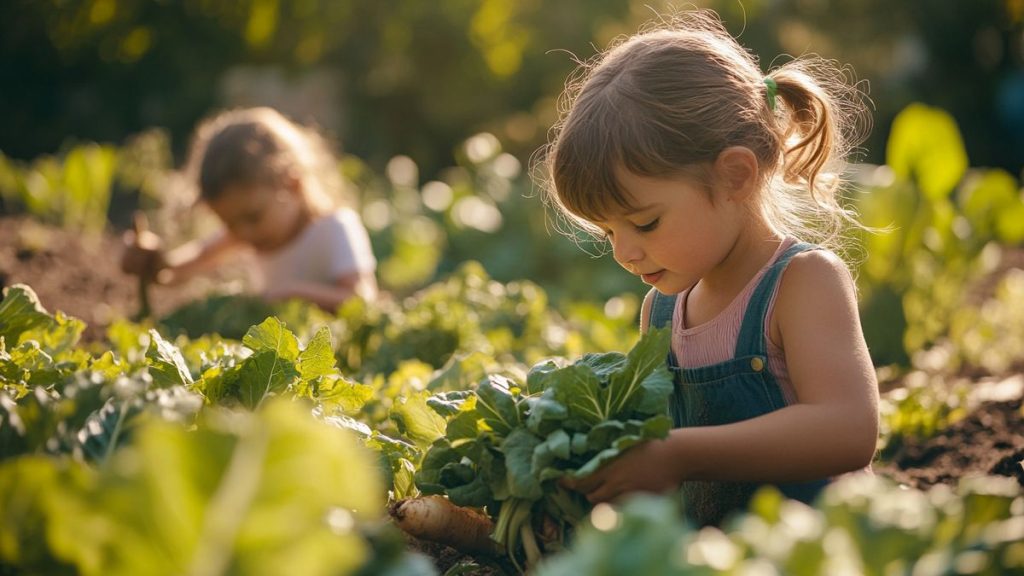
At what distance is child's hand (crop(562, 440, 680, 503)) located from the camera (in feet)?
5.68

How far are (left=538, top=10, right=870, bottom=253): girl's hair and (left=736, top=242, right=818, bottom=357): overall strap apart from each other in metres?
0.15

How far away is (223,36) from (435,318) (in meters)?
7.01

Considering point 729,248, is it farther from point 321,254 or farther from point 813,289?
point 321,254

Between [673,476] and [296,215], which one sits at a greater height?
[673,476]

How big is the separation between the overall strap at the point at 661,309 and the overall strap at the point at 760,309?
0.30 m

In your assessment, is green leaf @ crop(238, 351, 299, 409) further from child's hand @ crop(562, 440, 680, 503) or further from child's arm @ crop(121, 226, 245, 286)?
child's arm @ crop(121, 226, 245, 286)

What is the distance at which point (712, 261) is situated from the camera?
2.15 m

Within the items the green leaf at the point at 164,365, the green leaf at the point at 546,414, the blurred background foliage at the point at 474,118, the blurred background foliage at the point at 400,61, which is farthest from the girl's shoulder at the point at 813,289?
the blurred background foliage at the point at 400,61

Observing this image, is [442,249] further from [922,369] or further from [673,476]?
[673,476]

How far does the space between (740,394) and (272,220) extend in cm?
286

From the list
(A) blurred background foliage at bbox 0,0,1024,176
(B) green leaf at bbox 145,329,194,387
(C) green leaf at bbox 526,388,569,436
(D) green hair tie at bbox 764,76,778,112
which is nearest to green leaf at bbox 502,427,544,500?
(C) green leaf at bbox 526,388,569,436

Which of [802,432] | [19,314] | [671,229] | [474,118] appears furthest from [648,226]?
[474,118]

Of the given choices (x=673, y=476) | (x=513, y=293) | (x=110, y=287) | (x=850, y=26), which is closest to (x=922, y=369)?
(x=513, y=293)

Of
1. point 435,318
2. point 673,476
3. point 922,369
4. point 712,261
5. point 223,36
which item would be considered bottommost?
point 223,36
